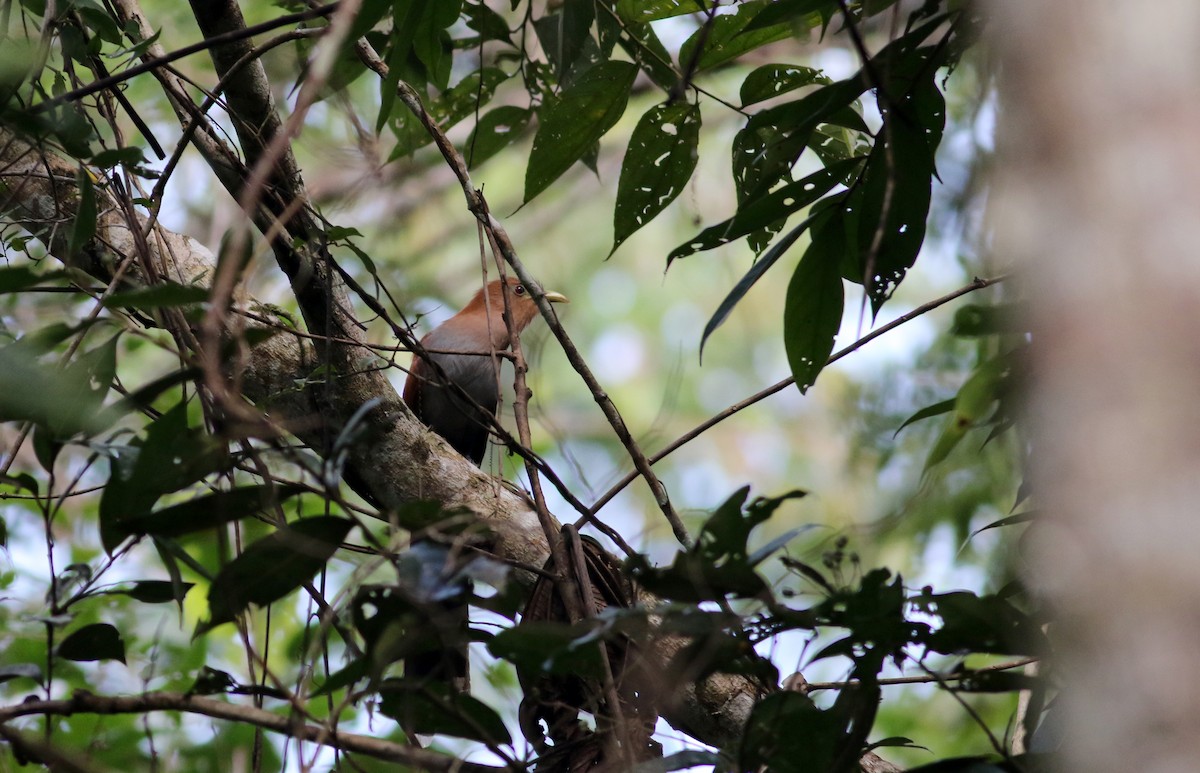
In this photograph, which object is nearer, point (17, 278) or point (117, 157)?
point (17, 278)

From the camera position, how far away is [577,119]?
229cm

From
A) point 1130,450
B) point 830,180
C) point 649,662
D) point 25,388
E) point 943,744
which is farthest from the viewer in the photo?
point 943,744

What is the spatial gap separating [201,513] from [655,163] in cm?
128

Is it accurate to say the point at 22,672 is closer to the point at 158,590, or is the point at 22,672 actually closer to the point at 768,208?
the point at 158,590

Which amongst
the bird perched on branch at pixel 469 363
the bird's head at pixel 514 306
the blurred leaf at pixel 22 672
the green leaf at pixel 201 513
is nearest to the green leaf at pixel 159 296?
the green leaf at pixel 201 513

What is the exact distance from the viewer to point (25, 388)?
1248 millimetres

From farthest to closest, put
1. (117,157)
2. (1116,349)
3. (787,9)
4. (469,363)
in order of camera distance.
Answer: (469,363), (787,9), (117,157), (1116,349)

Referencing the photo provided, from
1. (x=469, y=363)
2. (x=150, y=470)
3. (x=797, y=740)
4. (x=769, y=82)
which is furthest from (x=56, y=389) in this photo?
(x=469, y=363)

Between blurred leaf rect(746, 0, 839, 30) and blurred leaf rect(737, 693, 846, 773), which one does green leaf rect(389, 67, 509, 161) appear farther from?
blurred leaf rect(737, 693, 846, 773)

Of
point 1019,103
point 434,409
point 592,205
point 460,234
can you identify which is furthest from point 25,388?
point 592,205

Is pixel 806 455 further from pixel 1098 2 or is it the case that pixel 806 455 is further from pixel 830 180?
pixel 1098 2

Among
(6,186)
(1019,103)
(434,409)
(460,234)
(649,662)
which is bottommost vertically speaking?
(649,662)

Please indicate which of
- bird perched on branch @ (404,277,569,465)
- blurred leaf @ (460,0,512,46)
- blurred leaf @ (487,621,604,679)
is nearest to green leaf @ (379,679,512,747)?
blurred leaf @ (487,621,604,679)

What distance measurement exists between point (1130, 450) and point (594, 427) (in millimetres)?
8917
